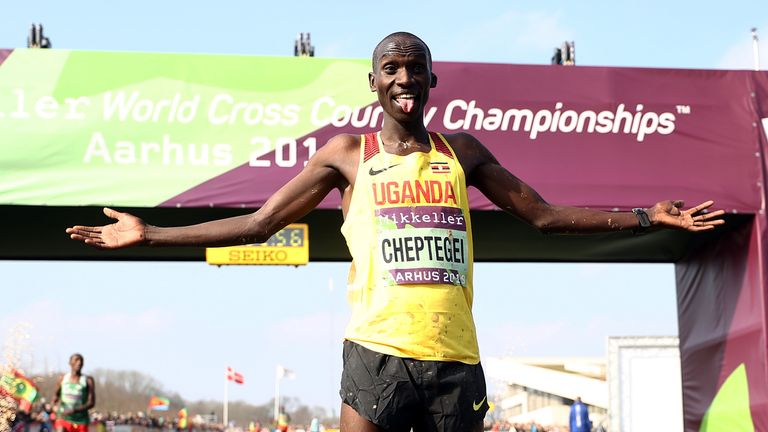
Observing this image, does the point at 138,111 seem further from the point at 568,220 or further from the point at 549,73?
the point at 568,220

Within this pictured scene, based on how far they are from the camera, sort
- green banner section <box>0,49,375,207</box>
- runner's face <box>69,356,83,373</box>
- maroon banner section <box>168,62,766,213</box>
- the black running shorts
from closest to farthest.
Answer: the black running shorts → green banner section <box>0,49,375,207</box> → maroon banner section <box>168,62,766,213</box> → runner's face <box>69,356,83,373</box>

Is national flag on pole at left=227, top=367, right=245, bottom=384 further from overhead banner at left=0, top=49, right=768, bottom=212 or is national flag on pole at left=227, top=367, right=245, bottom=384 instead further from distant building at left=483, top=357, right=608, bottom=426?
overhead banner at left=0, top=49, right=768, bottom=212

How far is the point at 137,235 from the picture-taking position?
3336 millimetres

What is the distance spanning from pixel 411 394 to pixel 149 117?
8.50 meters

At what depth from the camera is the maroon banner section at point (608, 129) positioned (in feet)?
36.7

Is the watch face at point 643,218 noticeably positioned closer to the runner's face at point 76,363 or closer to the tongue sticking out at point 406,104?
the tongue sticking out at point 406,104

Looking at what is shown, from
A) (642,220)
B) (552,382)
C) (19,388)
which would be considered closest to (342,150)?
(642,220)

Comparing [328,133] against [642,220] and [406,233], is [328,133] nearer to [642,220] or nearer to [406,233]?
[642,220]

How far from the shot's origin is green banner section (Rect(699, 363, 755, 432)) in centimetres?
1153

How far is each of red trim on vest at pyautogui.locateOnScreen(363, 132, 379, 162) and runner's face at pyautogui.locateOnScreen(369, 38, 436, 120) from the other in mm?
127

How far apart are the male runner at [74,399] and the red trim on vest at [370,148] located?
1007cm

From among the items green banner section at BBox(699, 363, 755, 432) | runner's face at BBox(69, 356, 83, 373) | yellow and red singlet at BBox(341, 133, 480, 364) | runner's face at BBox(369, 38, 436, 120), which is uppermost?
runner's face at BBox(369, 38, 436, 120)

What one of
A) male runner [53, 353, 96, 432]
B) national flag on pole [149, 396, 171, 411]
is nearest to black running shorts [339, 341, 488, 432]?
male runner [53, 353, 96, 432]

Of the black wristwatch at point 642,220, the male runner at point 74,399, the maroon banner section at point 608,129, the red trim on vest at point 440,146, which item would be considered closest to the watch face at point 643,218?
the black wristwatch at point 642,220
